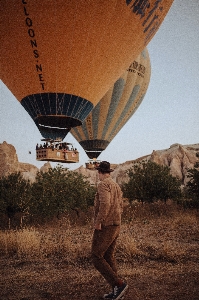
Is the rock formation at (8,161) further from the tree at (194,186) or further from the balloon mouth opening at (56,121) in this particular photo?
the balloon mouth opening at (56,121)

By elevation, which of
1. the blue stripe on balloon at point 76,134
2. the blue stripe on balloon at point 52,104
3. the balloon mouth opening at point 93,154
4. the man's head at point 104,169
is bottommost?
the man's head at point 104,169

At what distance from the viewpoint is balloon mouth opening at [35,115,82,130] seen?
1231 centimetres

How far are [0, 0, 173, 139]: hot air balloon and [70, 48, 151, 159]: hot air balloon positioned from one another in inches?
289

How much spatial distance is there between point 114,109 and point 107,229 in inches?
739

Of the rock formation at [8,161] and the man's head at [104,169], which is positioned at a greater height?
the rock formation at [8,161]

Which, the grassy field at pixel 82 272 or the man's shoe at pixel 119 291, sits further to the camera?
the grassy field at pixel 82 272

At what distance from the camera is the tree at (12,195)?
61.3 ft

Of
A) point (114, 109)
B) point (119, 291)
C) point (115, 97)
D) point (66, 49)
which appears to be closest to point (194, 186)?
point (114, 109)

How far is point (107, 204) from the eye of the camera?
3.42m

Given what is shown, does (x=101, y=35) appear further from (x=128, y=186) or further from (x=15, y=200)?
(x=128, y=186)

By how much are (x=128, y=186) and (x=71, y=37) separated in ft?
48.7

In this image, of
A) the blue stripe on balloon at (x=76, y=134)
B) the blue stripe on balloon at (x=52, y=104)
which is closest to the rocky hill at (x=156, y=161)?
the blue stripe on balloon at (x=76, y=134)

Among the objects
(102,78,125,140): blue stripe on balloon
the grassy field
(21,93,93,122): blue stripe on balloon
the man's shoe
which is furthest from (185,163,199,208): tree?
the man's shoe

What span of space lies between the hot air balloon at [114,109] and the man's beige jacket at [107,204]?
701 inches
